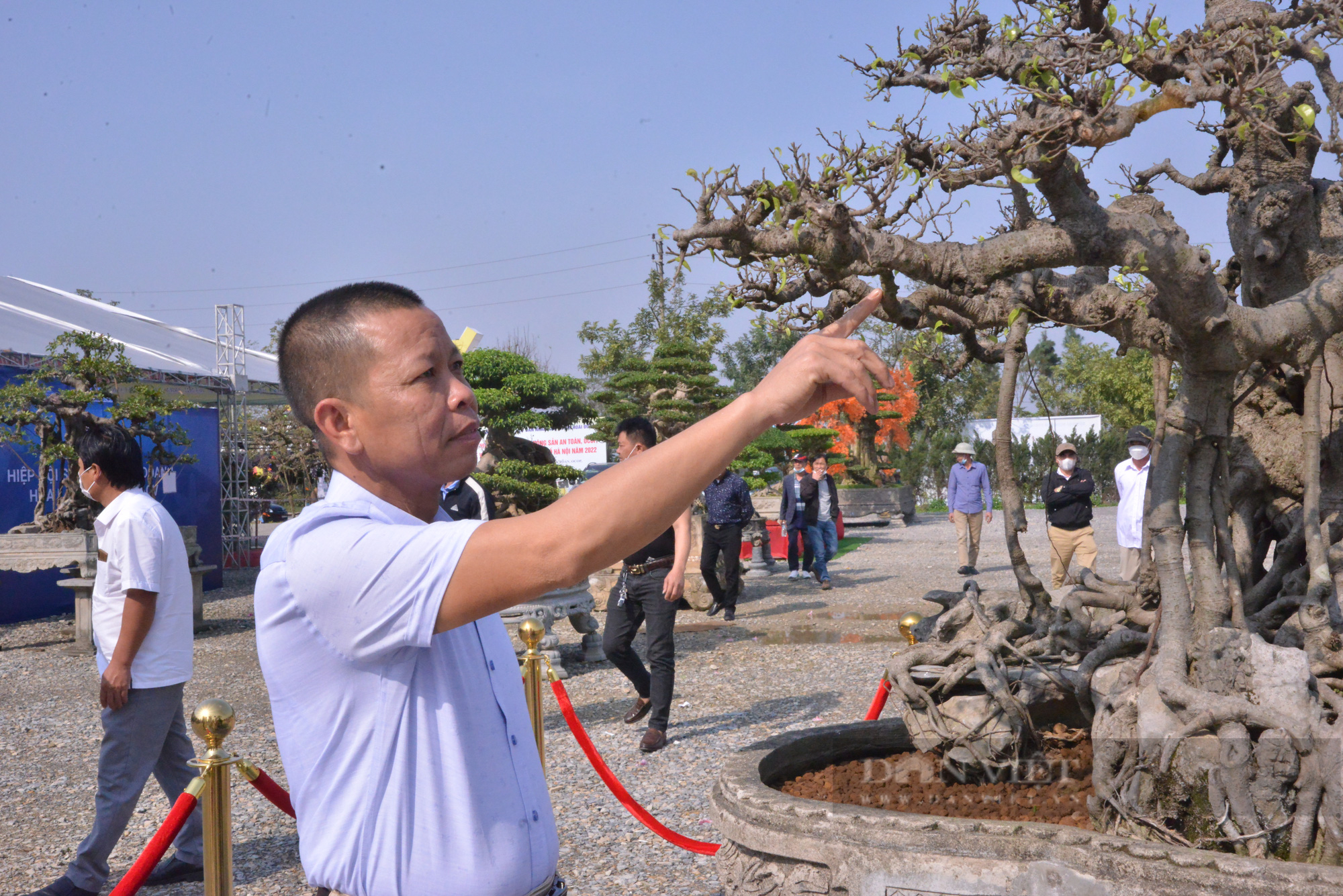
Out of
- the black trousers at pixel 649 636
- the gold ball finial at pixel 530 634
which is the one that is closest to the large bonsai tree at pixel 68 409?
the black trousers at pixel 649 636

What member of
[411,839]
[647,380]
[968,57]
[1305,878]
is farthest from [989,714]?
[647,380]

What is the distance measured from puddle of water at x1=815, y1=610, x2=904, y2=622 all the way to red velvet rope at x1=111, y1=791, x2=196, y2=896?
8.83m

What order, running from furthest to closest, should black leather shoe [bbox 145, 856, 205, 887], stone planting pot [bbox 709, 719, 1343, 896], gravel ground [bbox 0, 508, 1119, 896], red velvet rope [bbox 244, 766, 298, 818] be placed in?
1. gravel ground [bbox 0, 508, 1119, 896]
2. black leather shoe [bbox 145, 856, 205, 887]
3. red velvet rope [bbox 244, 766, 298, 818]
4. stone planting pot [bbox 709, 719, 1343, 896]

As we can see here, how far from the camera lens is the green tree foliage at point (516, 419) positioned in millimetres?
11727

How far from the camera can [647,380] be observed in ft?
51.6

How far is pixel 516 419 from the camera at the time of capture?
1223 centimetres

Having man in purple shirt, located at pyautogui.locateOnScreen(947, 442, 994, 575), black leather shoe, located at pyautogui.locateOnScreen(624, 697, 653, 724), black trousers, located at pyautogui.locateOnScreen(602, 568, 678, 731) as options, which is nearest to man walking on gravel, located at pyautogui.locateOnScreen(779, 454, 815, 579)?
man in purple shirt, located at pyautogui.locateOnScreen(947, 442, 994, 575)

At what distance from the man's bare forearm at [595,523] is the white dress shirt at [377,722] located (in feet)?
0.18

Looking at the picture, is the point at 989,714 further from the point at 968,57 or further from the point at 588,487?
the point at 588,487

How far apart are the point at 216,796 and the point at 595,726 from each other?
4.18m

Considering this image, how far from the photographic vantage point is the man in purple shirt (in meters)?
13.4

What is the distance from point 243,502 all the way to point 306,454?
21.4 feet

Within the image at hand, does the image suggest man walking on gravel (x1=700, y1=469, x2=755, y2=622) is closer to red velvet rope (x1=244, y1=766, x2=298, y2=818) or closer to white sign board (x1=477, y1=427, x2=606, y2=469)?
red velvet rope (x1=244, y1=766, x2=298, y2=818)

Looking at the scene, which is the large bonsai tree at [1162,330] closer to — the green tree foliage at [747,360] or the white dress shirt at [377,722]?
the white dress shirt at [377,722]
